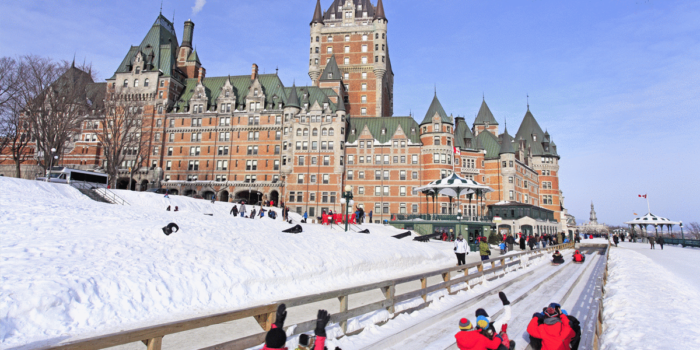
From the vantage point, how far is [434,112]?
59375 mm

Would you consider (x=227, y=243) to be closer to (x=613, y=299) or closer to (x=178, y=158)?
(x=613, y=299)

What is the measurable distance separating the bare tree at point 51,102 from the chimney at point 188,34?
3660 centimetres

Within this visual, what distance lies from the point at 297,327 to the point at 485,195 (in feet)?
200

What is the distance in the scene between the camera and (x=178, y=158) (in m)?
62.7

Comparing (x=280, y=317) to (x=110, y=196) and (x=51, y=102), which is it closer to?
(x=110, y=196)

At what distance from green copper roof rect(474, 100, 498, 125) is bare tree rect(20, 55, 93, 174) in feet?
232

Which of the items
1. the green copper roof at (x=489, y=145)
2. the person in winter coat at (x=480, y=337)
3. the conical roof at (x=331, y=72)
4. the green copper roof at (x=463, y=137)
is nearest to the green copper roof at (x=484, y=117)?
the green copper roof at (x=489, y=145)

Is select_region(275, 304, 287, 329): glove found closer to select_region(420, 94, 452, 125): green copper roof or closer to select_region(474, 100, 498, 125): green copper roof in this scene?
select_region(420, 94, 452, 125): green copper roof

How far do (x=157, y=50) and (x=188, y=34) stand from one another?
8.84 meters

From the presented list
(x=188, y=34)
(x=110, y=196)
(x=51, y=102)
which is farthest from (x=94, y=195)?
(x=188, y=34)

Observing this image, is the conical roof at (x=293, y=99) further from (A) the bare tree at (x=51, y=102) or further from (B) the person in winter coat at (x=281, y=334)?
(B) the person in winter coat at (x=281, y=334)

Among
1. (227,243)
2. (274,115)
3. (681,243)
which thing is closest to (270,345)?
(227,243)

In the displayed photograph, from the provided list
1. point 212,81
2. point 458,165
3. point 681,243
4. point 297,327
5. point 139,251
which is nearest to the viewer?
point 297,327

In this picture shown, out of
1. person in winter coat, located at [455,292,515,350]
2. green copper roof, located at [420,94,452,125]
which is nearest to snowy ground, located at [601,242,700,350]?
person in winter coat, located at [455,292,515,350]
